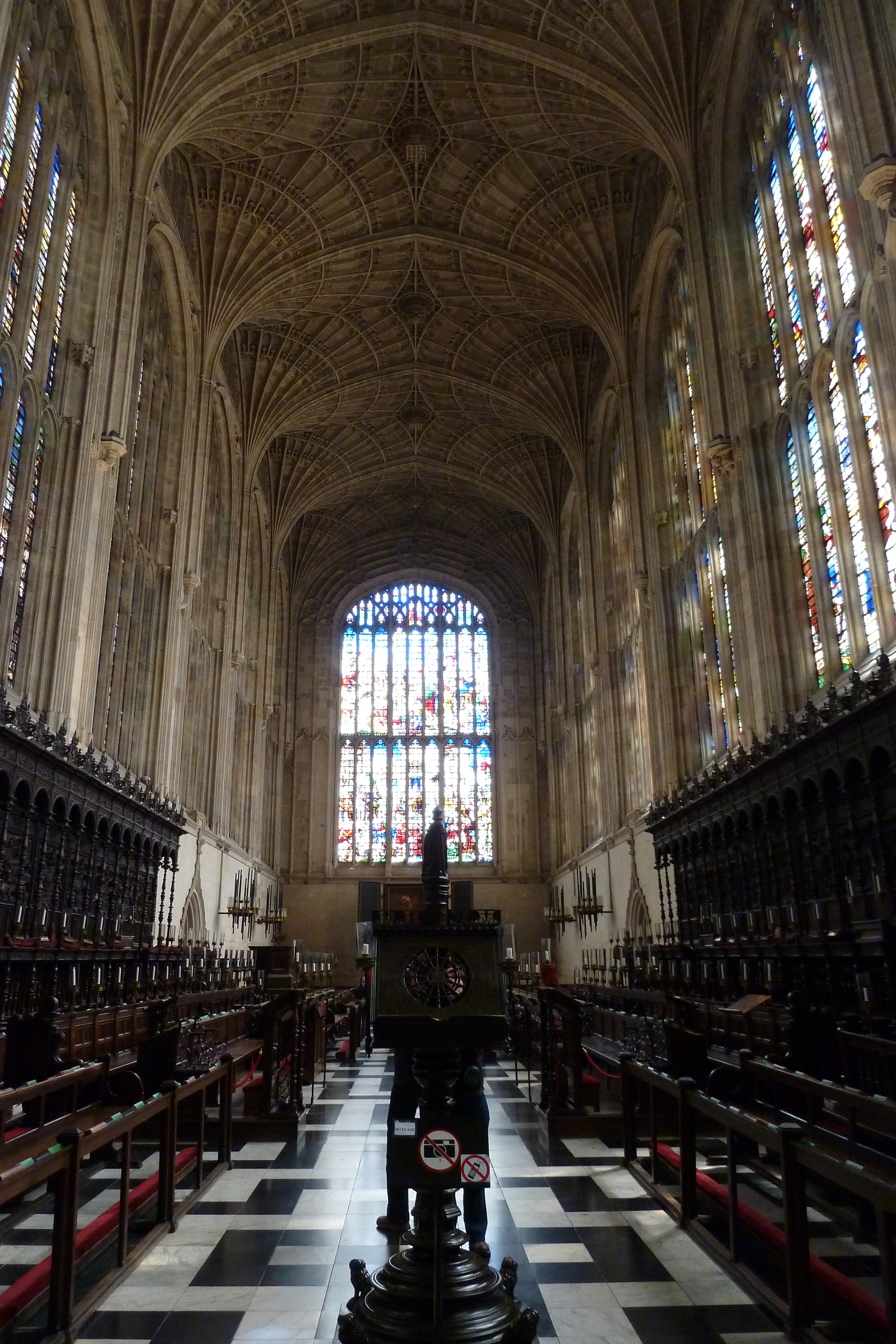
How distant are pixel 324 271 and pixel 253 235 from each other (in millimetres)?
2217

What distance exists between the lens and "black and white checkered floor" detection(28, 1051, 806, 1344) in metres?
4.37

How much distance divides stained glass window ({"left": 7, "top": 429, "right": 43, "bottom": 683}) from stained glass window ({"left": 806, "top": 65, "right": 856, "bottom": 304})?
37.6ft

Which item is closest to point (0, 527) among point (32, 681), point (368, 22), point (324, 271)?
point (32, 681)

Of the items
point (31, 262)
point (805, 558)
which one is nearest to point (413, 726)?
point (805, 558)

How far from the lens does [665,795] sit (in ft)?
62.6

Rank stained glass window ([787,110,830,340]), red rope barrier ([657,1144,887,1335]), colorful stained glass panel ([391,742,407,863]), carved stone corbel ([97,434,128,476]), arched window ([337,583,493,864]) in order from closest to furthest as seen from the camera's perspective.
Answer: red rope barrier ([657,1144,887,1335])
stained glass window ([787,110,830,340])
carved stone corbel ([97,434,128,476])
colorful stained glass panel ([391,742,407,863])
arched window ([337,583,493,864])

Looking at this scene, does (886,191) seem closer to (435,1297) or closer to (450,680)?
(435,1297)

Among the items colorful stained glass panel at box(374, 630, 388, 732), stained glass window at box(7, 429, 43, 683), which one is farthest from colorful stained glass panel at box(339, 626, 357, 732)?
stained glass window at box(7, 429, 43, 683)

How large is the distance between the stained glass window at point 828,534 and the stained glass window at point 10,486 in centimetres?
1098

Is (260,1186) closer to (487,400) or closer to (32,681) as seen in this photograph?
(32,681)

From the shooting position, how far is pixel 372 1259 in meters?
5.43

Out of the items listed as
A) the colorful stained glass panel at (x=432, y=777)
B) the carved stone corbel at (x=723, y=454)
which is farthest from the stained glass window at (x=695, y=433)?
the colorful stained glass panel at (x=432, y=777)

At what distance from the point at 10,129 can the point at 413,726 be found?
85.1 feet

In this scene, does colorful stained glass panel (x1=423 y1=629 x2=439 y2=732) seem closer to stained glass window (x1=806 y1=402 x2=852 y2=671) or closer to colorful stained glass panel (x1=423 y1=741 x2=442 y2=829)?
colorful stained glass panel (x1=423 y1=741 x2=442 y2=829)
